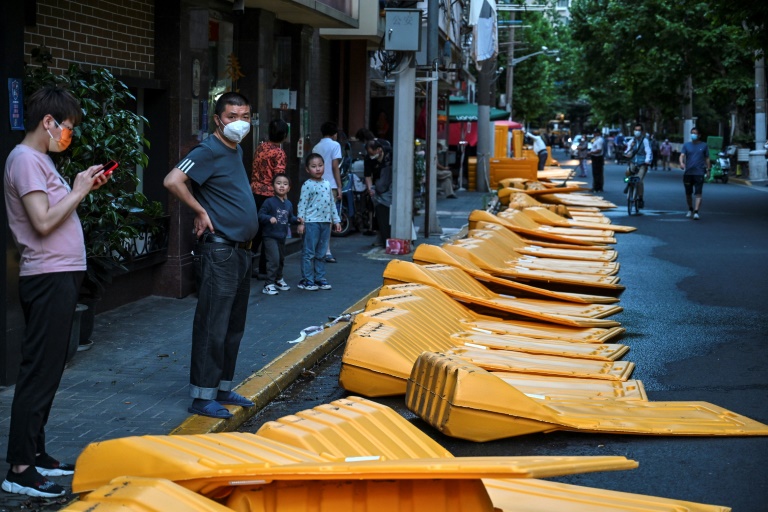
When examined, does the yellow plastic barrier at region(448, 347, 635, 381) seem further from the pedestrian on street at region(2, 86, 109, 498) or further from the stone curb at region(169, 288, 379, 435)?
the pedestrian on street at region(2, 86, 109, 498)

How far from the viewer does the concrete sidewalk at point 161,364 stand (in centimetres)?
662

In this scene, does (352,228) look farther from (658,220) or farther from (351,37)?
(658,220)

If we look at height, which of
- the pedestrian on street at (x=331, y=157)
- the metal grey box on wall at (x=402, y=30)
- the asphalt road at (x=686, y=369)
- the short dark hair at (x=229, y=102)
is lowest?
the asphalt road at (x=686, y=369)

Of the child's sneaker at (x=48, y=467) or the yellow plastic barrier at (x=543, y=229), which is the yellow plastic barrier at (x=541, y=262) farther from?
the child's sneaker at (x=48, y=467)

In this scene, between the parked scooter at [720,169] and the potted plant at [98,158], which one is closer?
the potted plant at [98,158]

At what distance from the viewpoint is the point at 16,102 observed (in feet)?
24.8

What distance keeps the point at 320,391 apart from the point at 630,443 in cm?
248

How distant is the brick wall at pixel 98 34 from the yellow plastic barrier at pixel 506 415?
448 cm

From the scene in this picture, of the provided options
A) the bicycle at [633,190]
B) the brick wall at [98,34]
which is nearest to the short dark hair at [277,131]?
the brick wall at [98,34]

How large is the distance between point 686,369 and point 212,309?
411 centimetres

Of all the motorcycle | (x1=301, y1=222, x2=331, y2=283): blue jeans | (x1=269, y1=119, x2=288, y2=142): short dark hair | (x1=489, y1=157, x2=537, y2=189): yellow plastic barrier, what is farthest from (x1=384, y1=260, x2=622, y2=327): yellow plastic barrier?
(x1=489, y1=157, x2=537, y2=189): yellow plastic barrier

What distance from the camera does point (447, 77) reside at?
3144 cm

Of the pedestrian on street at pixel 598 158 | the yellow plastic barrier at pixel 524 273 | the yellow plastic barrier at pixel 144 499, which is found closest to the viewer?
the yellow plastic barrier at pixel 144 499

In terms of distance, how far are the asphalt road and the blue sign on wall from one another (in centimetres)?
257
